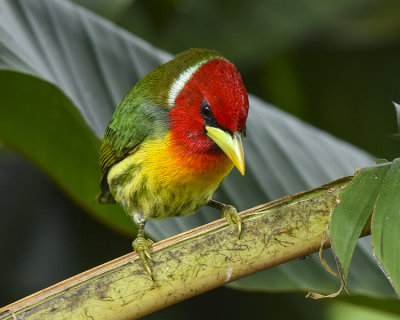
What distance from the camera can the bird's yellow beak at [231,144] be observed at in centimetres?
150

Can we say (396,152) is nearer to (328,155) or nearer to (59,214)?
(328,155)

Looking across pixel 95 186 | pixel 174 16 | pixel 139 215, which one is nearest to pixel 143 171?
pixel 139 215

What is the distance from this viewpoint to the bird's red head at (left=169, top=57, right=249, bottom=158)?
1.55 m

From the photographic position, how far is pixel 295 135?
2.11 m

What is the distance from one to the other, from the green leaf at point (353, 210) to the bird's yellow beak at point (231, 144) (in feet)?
1.08

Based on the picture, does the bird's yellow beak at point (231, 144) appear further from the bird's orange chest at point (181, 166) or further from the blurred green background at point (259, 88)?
the blurred green background at point (259, 88)

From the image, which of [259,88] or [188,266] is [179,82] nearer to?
[188,266]

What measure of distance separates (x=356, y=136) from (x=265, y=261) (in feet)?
7.23

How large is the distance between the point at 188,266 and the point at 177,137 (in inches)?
23.3

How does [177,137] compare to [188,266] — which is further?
[177,137]

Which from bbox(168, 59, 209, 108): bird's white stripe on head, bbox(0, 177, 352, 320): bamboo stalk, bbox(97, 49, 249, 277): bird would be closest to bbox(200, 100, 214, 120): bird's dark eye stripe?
bbox(97, 49, 249, 277): bird

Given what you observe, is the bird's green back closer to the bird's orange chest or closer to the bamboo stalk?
the bird's orange chest

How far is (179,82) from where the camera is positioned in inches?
69.6

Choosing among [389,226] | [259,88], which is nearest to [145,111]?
[389,226]
